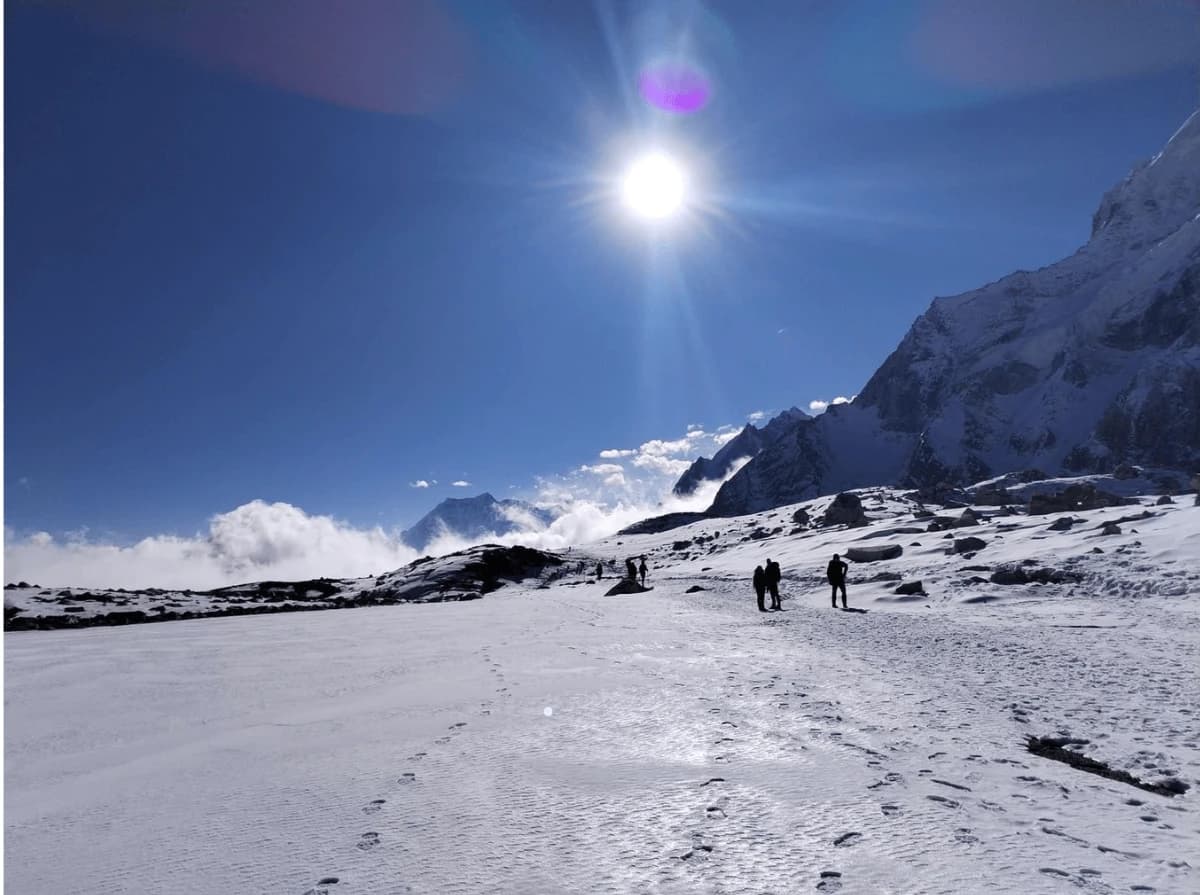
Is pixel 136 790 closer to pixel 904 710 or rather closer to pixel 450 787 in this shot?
pixel 450 787

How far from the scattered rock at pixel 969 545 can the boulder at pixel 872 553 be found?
4.65 meters

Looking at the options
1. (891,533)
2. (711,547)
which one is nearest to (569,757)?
(891,533)

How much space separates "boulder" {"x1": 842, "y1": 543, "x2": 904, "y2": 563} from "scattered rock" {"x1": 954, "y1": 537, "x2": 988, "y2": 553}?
4650 mm

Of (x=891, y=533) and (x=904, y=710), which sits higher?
(x=891, y=533)

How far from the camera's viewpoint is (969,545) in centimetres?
3397

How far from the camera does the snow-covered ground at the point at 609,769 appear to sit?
3.70 meters

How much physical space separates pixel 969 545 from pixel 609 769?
35215mm

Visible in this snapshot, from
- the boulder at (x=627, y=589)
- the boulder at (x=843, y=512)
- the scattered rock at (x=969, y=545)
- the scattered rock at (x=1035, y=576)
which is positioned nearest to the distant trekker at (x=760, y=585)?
the scattered rock at (x=1035, y=576)

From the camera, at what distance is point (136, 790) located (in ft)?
17.0

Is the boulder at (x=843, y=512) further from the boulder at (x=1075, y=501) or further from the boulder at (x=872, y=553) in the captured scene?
the boulder at (x=872, y=553)

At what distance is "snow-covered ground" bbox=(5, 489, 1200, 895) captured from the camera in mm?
3699

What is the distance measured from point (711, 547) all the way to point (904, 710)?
89837 millimetres

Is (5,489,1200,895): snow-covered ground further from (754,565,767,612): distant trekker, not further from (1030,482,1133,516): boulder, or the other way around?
(1030,482,1133,516): boulder

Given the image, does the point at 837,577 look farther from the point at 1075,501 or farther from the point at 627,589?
the point at 1075,501
